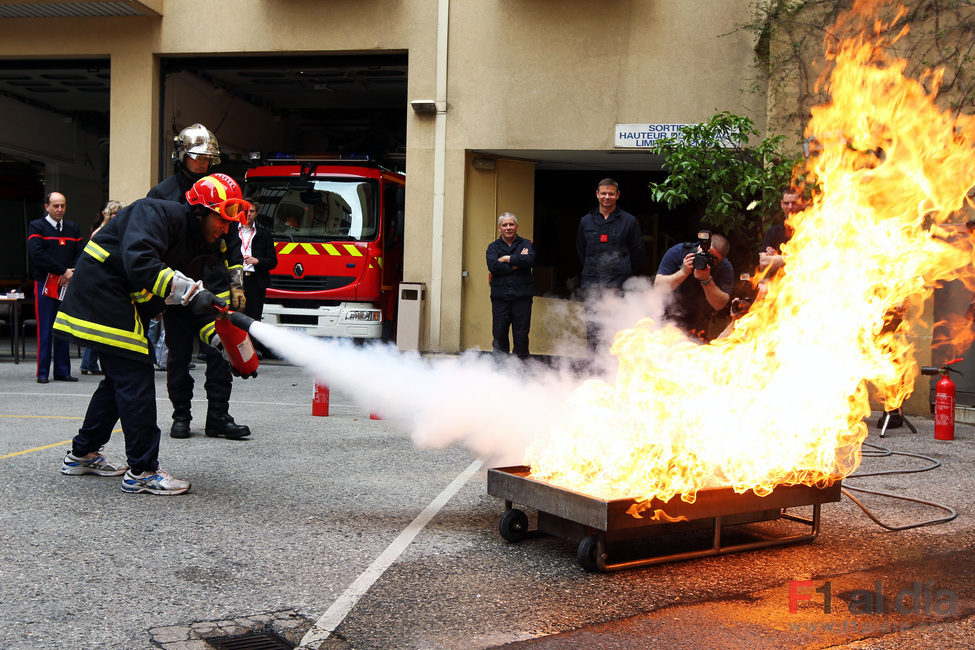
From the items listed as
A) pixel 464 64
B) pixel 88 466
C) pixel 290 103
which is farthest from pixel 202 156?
pixel 290 103

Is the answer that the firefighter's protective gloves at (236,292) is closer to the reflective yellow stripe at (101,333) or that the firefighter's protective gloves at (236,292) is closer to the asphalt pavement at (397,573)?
the reflective yellow stripe at (101,333)

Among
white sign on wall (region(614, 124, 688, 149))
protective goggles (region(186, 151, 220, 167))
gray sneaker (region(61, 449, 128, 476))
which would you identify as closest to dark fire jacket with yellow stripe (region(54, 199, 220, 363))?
gray sneaker (region(61, 449, 128, 476))

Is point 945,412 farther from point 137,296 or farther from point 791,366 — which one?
point 137,296

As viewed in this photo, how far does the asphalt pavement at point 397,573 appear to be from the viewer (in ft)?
12.0

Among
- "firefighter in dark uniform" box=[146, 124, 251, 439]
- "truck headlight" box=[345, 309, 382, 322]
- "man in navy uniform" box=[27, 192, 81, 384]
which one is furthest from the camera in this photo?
"truck headlight" box=[345, 309, 382, 322]

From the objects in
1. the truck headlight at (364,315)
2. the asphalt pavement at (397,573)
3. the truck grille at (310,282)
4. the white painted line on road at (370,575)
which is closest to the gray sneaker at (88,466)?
the asphalt pavement at (397,573)

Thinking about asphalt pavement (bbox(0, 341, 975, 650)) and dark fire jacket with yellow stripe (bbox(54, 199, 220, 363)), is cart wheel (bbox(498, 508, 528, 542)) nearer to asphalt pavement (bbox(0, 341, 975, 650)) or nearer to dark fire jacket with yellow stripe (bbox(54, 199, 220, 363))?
asphalt pavement (bbox(0, 341, 975, 650))

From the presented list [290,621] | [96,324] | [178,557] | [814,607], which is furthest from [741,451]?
[96,324]

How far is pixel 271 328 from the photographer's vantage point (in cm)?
579

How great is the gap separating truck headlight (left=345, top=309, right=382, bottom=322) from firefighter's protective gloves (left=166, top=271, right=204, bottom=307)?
8038mm

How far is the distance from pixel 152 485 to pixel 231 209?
1.79 metres

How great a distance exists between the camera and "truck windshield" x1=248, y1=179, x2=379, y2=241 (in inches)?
540

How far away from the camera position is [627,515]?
426 cm

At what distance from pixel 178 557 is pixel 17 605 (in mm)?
824
